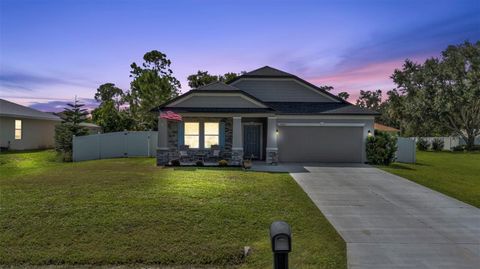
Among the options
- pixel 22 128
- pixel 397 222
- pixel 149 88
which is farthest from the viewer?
pixel 149 88

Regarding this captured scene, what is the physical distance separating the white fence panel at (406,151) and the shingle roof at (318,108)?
431cm

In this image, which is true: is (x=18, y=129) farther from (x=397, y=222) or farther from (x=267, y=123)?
(x=397, y=222)

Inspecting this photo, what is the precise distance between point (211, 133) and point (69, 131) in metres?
10.9

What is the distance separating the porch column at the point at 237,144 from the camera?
1650 cm

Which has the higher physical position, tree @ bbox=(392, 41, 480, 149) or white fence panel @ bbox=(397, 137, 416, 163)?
tree @ bbox=(392, 41, 480, 149)

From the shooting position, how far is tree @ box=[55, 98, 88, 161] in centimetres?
2045

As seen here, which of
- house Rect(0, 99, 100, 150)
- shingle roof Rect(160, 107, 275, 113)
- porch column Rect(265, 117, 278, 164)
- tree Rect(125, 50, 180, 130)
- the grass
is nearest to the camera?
the grass

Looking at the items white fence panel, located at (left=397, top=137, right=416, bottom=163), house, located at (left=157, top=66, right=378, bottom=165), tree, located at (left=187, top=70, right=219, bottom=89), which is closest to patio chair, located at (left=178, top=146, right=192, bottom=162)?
house, located at (left=157, top=66, right=378, bottom=165)

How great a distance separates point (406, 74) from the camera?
4266cm

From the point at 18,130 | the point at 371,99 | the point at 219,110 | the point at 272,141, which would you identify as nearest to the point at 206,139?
the point at 219,110

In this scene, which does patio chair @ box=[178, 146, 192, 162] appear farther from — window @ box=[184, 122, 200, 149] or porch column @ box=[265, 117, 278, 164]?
porch column @ box=[265, 117, 278, 164]

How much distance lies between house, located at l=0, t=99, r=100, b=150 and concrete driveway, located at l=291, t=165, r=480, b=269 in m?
21.9

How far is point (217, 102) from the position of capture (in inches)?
679

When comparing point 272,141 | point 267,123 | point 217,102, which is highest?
point 217,102
